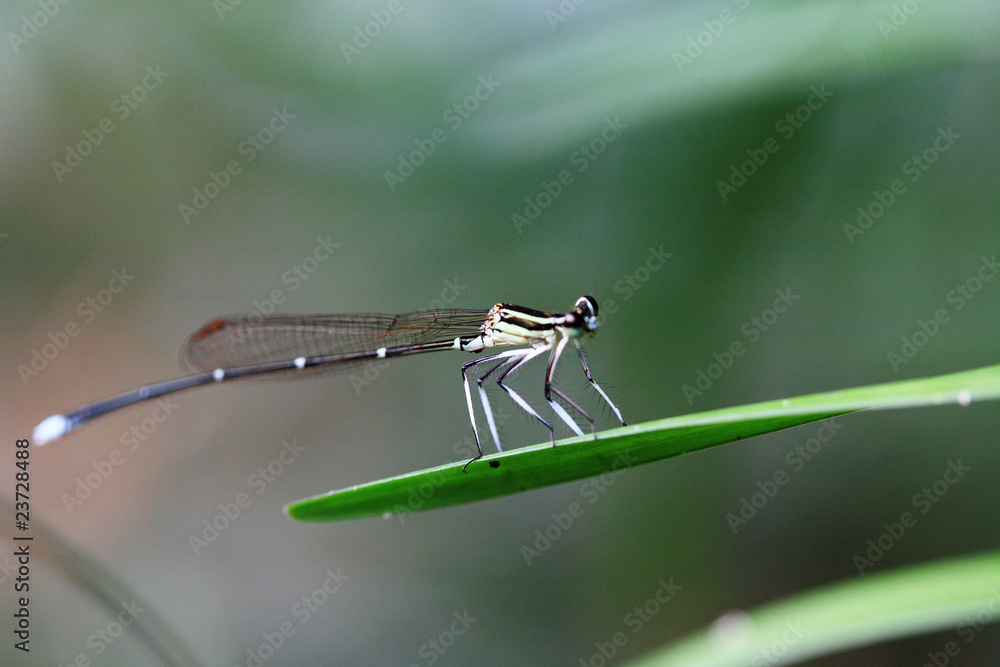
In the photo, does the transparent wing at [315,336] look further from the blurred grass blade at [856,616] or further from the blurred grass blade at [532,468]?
the blurred grass blade at [856,616]

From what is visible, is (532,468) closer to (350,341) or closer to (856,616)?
(856,616)

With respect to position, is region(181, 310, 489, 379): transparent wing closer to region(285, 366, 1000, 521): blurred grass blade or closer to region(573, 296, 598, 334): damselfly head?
region(573, 296, 598, 334): damselfly head

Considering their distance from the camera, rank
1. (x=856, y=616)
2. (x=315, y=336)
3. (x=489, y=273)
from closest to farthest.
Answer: (x=856, y=616) < (x=315, y=336) < (x=489, y=273)

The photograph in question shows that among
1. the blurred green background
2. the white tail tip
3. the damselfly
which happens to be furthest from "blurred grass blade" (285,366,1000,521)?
the white tail tip

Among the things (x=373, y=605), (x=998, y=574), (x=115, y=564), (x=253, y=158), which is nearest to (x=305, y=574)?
(x=373, y=605)

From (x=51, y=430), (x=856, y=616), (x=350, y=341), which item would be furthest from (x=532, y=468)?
(x=51, y=430)

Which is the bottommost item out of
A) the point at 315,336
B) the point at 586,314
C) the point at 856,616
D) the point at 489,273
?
the point at 856,616

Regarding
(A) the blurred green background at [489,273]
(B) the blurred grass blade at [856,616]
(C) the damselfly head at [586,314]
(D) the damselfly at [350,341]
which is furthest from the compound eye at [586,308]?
(B) the blurred grass blade at [856,616]

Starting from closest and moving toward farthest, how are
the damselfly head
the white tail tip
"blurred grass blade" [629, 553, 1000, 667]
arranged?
"blurred grass blade" [629, 553, 1000, 667] < the white tail tip < the damselfly head
